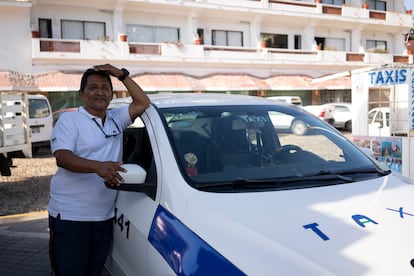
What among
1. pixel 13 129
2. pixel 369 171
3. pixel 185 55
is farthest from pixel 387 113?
pixel 185 55

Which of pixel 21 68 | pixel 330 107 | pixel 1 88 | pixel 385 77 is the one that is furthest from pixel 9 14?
pixel 385 77

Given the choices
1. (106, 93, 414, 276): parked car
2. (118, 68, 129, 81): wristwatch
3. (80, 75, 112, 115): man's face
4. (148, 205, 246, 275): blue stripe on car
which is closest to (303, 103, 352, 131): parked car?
(106, 93, 414, 276): parked car

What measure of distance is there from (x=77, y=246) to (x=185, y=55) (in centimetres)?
1967

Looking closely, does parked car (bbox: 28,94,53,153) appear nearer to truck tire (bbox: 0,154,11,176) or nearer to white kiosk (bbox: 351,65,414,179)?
truck tire (bbox: 0,154,11,176)

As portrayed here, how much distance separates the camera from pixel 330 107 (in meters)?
19.4

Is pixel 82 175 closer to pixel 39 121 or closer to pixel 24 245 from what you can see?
pixel 24 245

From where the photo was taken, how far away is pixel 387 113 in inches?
327

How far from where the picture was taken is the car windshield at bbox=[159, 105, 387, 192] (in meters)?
2.27

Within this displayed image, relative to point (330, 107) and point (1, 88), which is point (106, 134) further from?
point (330, 107)

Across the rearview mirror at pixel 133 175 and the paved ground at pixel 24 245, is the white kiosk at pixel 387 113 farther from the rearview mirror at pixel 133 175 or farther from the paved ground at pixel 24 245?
the rearview mirror at pixel 133 175

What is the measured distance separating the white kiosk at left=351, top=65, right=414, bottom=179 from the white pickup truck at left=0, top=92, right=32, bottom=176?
20.7 ft

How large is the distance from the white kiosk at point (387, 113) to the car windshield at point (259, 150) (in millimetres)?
4281

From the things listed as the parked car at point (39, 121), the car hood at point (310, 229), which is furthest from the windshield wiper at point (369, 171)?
the parked car at point (39, 121)

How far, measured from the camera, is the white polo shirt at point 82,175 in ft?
7.94
